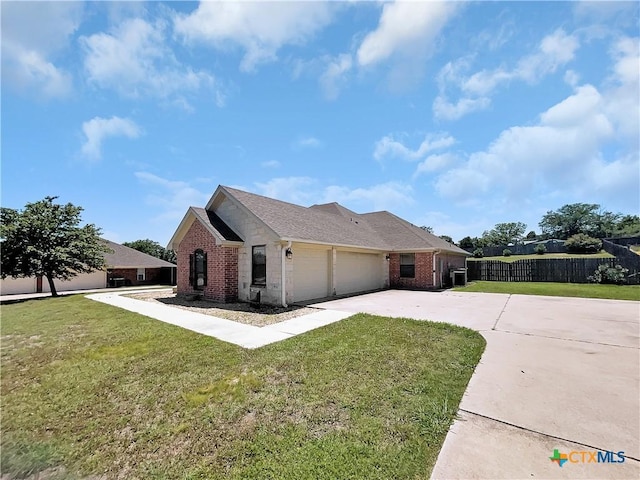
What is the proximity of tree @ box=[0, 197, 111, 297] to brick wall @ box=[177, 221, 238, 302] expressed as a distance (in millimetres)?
7977

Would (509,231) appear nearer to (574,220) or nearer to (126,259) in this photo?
(574,220)

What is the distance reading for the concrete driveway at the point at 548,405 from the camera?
8.41 ft

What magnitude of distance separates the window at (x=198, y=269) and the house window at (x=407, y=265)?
38.1ft

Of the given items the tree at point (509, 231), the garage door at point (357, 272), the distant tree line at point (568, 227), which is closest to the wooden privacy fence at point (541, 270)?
the garage door at point (357, 272)

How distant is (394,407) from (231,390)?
2184 millimetres

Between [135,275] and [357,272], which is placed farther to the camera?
[135,275]

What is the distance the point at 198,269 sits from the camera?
13109 mm

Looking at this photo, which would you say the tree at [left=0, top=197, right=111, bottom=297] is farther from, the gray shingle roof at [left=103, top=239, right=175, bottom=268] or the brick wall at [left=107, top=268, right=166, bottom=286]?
the brick wall at [left=107, top=268, right=166, bottom=286]

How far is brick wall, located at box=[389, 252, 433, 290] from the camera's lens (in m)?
17.2

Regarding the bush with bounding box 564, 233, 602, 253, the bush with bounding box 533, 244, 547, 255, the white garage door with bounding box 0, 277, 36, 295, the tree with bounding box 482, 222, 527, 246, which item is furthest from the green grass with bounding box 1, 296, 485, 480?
the tree with bounding box 482, 222, 527, 246

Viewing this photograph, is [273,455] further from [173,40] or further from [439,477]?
[173,40]

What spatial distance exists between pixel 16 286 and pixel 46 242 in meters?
6.95

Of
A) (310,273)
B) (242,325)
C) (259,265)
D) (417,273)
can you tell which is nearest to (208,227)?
(259,265)

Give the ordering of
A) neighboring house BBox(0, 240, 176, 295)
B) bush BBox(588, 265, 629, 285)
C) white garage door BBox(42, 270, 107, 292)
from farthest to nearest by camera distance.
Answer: white garage door BBox(42, 270, 107, 292) < neighboring house BBox(0, 240, 176, 295) < bush BBox(588, 265, 629, 285)
